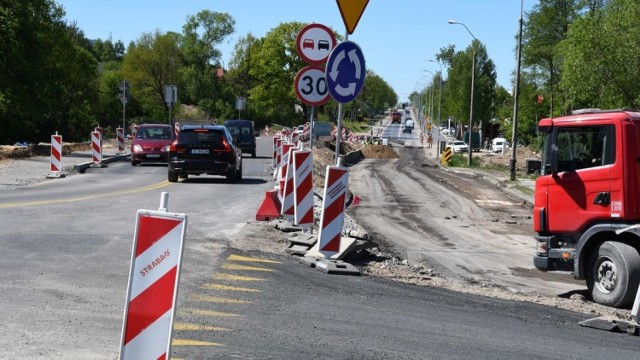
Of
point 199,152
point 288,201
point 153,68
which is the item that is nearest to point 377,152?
point 153,68

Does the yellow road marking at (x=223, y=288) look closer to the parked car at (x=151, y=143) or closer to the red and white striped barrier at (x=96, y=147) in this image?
the red and white striped barrier at (x=96, y=147)

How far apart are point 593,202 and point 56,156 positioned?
739 inches

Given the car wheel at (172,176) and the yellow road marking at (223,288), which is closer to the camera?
the yellow road marking at (223,288)

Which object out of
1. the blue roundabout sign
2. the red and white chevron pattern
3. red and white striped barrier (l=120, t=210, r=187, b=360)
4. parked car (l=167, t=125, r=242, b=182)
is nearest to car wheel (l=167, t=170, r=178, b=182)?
parked car (l=167, t=125, r=242, b=182)

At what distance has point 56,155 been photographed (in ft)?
85.6

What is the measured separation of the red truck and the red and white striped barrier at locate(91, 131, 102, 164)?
21.6m

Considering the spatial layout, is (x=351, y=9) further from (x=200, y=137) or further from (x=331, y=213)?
(x=200, y=137)

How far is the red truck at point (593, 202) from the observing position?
34.8 feet

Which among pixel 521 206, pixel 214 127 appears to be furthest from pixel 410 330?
pixel 521 206

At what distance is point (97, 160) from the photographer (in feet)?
105

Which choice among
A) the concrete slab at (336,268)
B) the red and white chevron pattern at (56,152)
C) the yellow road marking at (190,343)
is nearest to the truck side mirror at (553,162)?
the concrete slab at (336,268)

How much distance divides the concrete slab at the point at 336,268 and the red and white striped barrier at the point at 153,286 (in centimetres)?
584

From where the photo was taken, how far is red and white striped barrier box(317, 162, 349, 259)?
11.3 metres

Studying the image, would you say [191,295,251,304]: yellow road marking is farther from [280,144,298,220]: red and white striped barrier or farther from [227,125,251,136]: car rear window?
[227,125,251,136]: car rear window
